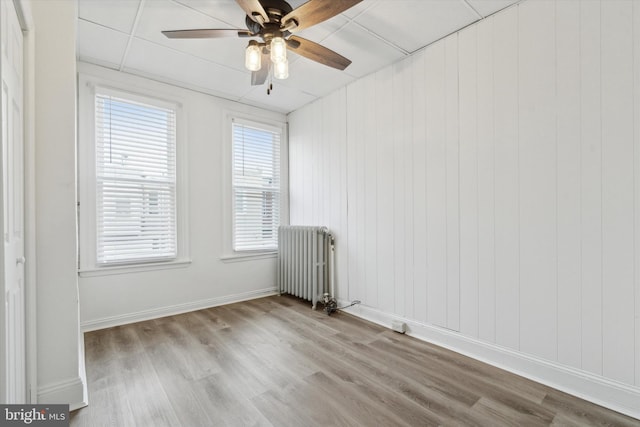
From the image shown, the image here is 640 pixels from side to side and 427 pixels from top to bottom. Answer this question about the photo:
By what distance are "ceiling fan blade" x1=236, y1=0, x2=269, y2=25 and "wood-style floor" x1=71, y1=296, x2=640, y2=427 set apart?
2277mm

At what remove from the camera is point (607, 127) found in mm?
1737

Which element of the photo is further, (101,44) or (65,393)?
(101,44)

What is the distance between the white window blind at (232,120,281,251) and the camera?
3.85 metres

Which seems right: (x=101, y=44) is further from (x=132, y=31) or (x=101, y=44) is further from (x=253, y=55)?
(x=253, y=55)

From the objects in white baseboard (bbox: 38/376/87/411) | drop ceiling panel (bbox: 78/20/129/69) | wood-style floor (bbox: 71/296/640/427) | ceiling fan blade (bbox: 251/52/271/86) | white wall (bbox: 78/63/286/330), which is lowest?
wood-style floor (bbox: 71/296/640/427)

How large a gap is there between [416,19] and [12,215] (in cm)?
269

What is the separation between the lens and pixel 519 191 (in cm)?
209

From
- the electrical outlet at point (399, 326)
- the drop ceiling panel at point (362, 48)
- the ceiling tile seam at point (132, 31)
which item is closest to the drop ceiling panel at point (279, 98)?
the drop ceiling panel at point (362, 48)

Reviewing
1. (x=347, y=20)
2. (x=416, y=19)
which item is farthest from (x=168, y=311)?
(x=416, y=19)

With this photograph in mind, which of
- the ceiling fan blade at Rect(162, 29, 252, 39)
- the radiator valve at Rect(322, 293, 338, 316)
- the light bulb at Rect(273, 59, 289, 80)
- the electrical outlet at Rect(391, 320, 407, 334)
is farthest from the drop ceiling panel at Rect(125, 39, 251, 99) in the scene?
the electrical outlet at Rect(391, 320, 407, 334)

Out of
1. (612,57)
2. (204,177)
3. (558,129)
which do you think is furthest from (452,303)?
(204,177)

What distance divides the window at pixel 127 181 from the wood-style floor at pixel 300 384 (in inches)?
32.6

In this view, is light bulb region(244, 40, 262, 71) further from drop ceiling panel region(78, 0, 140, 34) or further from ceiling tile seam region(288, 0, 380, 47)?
drop ceiling panel region(78, 0, 140, 34)

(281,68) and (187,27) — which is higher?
(187,27)
